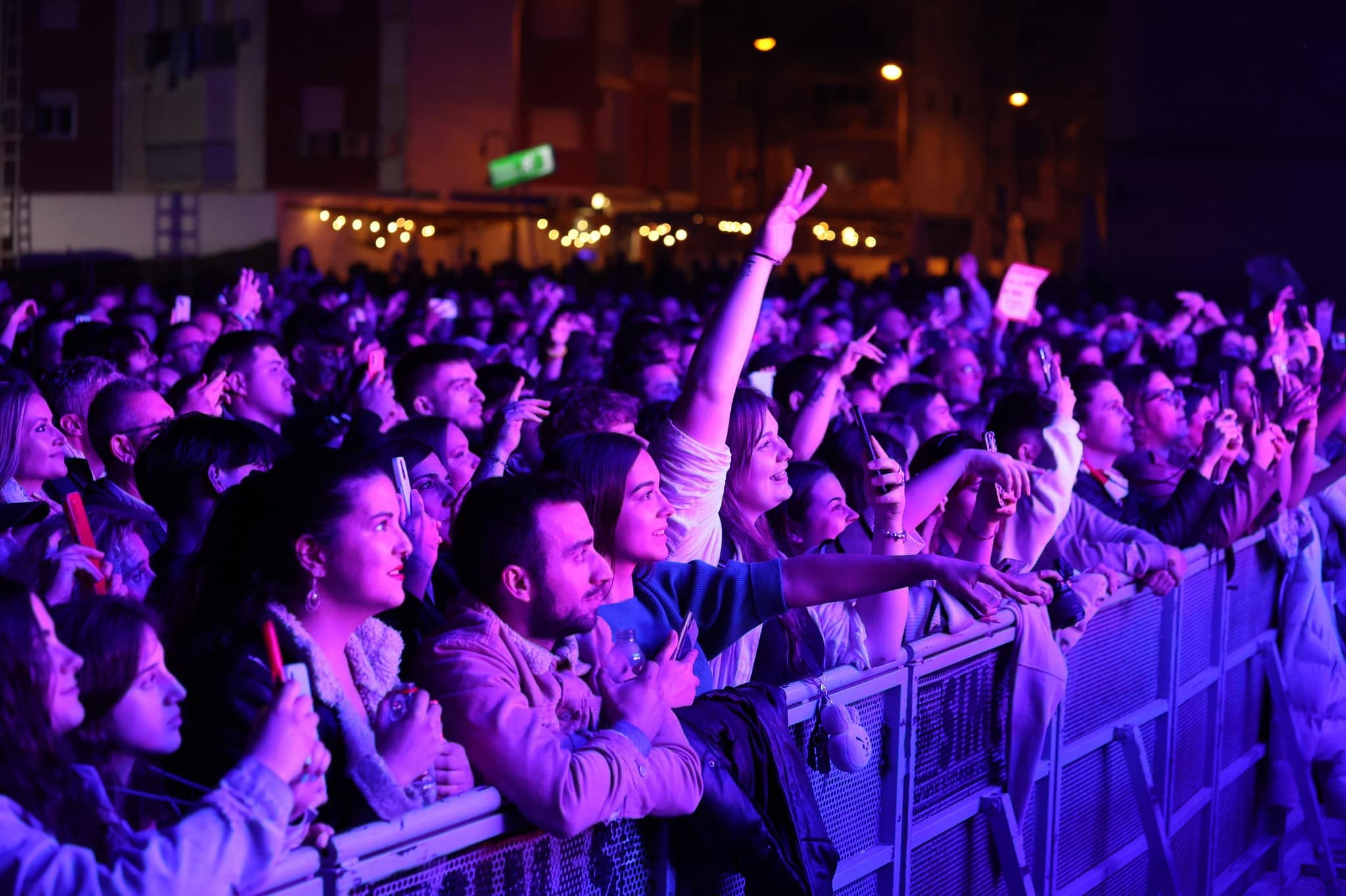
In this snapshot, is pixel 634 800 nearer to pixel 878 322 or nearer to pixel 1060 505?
pixel 1060 505

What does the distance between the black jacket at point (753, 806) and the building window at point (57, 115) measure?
138 ft

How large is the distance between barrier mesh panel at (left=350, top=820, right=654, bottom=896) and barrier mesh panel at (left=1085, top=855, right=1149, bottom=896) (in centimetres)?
286

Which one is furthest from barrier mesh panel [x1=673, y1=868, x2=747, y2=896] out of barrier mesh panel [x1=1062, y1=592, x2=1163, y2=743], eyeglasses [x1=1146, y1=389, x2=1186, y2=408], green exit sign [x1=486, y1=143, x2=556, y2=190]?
green exit sign [x1=486, y1=143, x2=556, y2=190]

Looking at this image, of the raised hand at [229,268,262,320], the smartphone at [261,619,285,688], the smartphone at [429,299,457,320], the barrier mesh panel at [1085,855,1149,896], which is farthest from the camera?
the smartphone at [429,299,457,320]

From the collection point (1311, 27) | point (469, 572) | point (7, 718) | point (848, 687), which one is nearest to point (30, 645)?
point (7, 718)

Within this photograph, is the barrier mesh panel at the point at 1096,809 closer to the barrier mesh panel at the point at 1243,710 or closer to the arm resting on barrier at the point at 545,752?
the barrier mesh panel at the point at 1243,710

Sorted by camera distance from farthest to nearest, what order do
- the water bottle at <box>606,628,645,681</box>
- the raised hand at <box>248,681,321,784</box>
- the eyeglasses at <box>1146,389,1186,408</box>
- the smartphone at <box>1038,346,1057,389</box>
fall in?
1. the eyeglasses at <box>1146,389,1186,408</box>
2. the smartphone at <box>1038,346,1057,389</box>
3. the water bottle at <box>606,628,645,681</box>
4. the raised hand at <box>248,681,321,784</box>

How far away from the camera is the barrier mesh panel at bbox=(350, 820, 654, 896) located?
10.6ft

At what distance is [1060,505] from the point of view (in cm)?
601

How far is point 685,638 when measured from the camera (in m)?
4.20

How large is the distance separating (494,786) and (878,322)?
11.5 m

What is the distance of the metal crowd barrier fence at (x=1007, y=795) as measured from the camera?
3.35 metres

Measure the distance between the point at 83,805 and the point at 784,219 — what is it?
10.5 feet

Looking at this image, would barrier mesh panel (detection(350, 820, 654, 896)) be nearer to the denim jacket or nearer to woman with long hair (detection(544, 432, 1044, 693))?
the denim jacket
